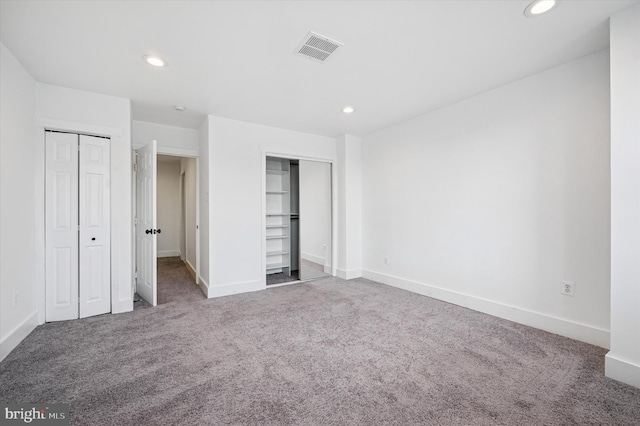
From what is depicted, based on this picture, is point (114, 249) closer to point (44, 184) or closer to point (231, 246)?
point (44, 184)

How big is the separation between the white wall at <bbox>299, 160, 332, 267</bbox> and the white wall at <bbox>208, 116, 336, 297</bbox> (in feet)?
3.33

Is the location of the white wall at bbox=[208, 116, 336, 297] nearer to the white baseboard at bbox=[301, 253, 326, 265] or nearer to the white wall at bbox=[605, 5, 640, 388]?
the white baseboard at bbox=[301, 253, 326, 265]

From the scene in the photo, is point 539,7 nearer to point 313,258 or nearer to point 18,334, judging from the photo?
point 313,258

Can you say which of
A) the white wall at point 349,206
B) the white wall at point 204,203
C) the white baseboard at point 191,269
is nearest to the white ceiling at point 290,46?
the white wall at point 204,203

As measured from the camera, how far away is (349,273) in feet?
16.4


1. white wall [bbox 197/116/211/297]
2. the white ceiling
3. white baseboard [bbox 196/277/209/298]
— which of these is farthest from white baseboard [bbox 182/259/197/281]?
the white ceiling

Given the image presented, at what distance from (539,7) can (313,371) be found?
3090 millimetres

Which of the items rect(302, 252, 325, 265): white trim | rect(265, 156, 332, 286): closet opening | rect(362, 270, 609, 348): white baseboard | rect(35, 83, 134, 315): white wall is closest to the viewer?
rect(362, 270, 609, 348): white baseboard

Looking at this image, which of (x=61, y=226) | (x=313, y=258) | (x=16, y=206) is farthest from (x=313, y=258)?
(x=16, y=206)

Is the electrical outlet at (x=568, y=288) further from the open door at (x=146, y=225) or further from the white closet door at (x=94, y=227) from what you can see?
the white closet door at (x=94, y=227)

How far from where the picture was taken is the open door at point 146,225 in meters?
3.57

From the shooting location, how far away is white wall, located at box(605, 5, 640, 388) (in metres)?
1.91

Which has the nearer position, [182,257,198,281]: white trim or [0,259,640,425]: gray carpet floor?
[0,259,640,425]: gray carpet floor

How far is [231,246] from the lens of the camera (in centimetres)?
409
